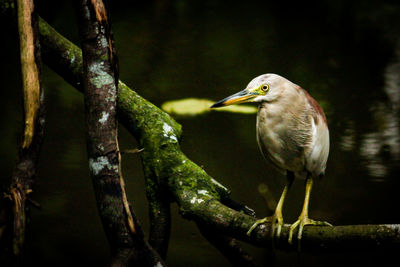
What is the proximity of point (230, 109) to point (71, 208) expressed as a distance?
5.09ft

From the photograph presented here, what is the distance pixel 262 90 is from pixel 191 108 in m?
2.32

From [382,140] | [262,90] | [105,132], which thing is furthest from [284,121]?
[382,140]

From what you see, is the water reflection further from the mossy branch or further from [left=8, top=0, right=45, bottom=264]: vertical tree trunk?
[left=8, top=0, right=45, bottom=264]: vertical tree trunk

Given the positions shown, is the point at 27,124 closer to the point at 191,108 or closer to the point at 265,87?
the point at 265,87

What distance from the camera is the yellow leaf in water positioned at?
4.18 meters

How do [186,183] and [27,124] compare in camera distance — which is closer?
[27,124]

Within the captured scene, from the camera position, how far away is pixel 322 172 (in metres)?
2.15

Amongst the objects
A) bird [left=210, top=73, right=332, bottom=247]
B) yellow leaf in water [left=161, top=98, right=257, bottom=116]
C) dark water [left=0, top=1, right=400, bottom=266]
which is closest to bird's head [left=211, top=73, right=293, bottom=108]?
bird [left=210, top=73, right=332, bottom=247]

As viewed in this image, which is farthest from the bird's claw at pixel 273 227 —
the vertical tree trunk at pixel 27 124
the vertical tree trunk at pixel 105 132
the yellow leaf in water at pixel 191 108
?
the yellow leaf in water at pixel 191 108

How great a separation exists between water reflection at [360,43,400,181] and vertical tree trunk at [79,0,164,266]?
2.79 meters

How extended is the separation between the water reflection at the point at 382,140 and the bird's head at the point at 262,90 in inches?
93.1

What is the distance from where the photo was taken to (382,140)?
410 cm

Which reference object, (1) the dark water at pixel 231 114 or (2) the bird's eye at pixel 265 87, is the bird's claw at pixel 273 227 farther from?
(1) the dark water at pixel 231 114

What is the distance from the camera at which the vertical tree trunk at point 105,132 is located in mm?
1676
